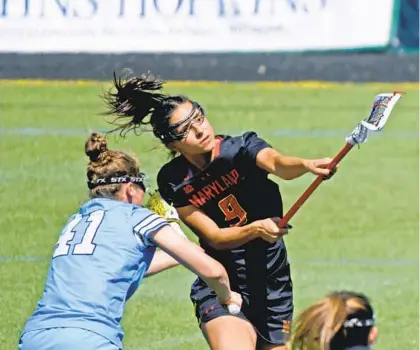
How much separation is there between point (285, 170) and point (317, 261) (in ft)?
13.5

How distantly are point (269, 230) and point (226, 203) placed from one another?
371 millimetres

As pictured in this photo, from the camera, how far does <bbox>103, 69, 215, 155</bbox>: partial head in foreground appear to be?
628 cm

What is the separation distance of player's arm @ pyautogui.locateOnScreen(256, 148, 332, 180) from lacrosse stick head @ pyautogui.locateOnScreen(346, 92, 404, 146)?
0.20m

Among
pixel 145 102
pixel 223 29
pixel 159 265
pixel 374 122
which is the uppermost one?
pixel 374 122

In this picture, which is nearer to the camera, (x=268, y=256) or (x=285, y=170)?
(x=285, y=170)

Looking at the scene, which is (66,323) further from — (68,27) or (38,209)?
(68,27)

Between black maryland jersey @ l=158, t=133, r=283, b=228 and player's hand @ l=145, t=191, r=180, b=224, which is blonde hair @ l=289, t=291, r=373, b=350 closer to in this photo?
black maryland jersey @ l=158, t=133, r=283, b=228

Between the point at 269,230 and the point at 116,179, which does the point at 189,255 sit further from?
the point at 269,230

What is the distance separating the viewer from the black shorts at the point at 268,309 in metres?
6.49

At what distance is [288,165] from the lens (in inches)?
238

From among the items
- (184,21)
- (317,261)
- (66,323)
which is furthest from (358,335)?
(184,21)

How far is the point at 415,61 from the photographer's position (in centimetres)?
1655

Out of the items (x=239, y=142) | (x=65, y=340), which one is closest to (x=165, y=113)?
(x=239, y=142)

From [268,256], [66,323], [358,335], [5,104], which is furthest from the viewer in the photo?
[5,104]
